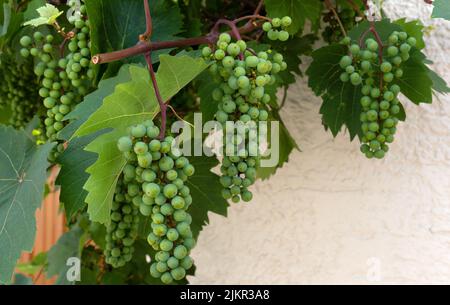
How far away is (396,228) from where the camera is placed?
1214 mm

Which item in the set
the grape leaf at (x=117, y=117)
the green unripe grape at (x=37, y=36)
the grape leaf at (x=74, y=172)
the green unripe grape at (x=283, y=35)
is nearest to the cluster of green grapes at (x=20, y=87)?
the green unripe grape at (x=37, y=36)

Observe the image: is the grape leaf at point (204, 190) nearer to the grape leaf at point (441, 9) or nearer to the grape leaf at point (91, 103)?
the grape leaf at point (91, 103)

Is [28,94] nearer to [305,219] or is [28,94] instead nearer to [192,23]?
[192,23]

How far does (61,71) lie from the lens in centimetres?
85

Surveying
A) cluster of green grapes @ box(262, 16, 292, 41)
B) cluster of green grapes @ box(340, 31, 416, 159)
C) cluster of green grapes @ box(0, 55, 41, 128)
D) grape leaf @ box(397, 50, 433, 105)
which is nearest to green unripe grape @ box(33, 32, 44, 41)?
cluster of green grapes @ box(0, 55, 41, 128)

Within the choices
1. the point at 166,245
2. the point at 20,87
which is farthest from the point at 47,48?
the point at 166,245

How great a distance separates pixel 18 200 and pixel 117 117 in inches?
8.6

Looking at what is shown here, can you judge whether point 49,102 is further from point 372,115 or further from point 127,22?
point 372,115

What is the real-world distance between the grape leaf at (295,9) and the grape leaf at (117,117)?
0.27 m

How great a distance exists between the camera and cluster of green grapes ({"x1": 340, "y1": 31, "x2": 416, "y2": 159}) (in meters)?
0.82

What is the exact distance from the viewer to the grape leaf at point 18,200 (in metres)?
0.75

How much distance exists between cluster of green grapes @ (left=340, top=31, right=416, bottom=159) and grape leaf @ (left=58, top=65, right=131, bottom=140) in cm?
Answer: 34

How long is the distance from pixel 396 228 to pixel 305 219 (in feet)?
0.67
